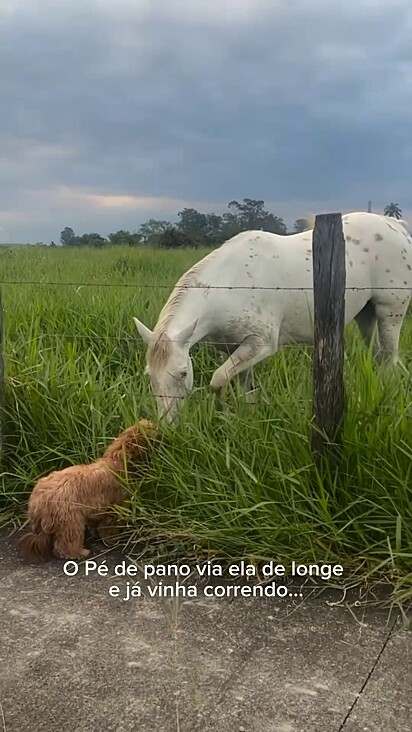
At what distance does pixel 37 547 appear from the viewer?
10.8 ft

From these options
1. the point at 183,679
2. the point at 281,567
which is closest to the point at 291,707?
the point at 183,679

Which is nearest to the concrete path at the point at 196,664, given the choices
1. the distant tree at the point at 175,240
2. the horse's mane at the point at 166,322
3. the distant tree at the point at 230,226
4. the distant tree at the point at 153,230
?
the horse's mane at the point at 166,322

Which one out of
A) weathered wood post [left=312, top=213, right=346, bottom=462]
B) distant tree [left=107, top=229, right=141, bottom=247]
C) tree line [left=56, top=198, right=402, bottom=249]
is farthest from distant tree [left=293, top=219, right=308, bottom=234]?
distant tree [left=107, top=229, right=141, bottom=247]

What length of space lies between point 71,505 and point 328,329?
144 cm

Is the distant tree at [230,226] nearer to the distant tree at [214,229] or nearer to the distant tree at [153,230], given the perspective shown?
the distant tree at [214,229]

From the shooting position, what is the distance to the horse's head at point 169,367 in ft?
13.2

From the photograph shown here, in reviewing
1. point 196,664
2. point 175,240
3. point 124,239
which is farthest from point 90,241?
point 196,664

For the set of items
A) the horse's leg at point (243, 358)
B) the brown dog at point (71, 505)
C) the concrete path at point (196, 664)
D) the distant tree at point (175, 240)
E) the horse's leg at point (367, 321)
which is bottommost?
the concrete path at point (196, 664)

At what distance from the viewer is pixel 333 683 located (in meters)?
2.32

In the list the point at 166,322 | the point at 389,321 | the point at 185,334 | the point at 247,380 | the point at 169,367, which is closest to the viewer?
the point at 169,367

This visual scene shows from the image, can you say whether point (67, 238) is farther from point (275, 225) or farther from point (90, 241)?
point (275, 225)

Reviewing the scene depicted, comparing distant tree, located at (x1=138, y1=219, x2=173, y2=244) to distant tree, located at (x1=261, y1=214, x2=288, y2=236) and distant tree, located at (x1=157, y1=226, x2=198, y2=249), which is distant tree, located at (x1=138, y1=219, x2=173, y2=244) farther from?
distant tree, located at (x1=261, y1=214, x2=288, y2=236)

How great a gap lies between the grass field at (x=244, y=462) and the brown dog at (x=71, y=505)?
0.15 metres

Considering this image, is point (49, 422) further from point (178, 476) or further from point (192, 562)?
point (192, 562)
